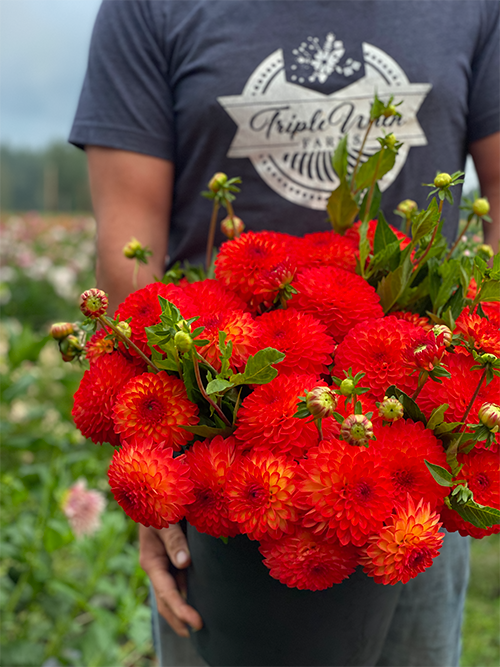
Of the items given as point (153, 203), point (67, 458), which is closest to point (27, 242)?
point (67, 458)

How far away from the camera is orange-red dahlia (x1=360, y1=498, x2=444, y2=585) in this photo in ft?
1.37

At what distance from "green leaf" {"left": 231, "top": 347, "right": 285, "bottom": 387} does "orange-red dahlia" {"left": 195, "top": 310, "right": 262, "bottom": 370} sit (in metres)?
0.03

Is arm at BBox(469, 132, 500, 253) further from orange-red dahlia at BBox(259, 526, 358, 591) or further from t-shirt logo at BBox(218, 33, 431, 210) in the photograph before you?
orange-red dahlia at BBox(259, 526, 358, 591)

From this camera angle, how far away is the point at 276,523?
44cm

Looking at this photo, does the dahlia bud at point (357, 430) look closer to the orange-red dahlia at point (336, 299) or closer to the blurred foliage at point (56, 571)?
the orange-red dahlia at point (336, 299)

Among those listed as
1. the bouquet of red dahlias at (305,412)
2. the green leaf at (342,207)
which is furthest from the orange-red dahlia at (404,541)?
A: the green leaf at (342,207)

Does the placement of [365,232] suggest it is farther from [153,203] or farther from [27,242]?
[27,242]

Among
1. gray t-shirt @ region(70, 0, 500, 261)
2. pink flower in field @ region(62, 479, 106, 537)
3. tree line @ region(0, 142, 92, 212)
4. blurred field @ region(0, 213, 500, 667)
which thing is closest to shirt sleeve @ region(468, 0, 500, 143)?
gray t-shirt @ region(70, 0, 500, 261)

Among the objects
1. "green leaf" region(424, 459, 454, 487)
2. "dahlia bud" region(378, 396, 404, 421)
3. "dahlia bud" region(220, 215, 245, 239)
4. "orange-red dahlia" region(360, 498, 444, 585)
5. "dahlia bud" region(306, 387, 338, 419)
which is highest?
"dahlia bud" region(306, 387, 338, 419)

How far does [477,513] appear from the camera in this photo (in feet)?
1.45

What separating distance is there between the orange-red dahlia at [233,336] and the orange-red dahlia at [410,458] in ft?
0.38

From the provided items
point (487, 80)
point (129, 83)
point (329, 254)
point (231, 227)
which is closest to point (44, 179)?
point (129, 83)

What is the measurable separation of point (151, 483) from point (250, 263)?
0.69 ft

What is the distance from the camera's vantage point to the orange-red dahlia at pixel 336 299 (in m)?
0.52
